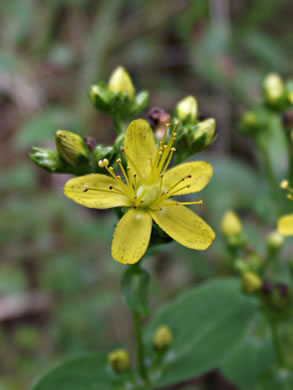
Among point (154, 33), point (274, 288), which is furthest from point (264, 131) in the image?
point (154, 33)

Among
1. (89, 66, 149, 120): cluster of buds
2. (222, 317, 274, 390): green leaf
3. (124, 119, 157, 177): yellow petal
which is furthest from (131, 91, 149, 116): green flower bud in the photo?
(222, 317, 274, 390): green leaf

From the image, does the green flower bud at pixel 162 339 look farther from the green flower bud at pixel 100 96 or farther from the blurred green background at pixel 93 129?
the green flower bud at pixel 100 96

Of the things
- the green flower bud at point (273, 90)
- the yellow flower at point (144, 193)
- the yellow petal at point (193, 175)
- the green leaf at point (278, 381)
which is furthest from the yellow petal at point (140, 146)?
the green leaf at point (278, 381)

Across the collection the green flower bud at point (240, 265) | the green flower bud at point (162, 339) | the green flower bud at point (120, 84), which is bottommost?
the green flower bud at point (162, 339)

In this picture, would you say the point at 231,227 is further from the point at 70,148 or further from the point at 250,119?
the point at 70,148

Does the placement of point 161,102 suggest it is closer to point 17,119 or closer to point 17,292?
point 17,119
